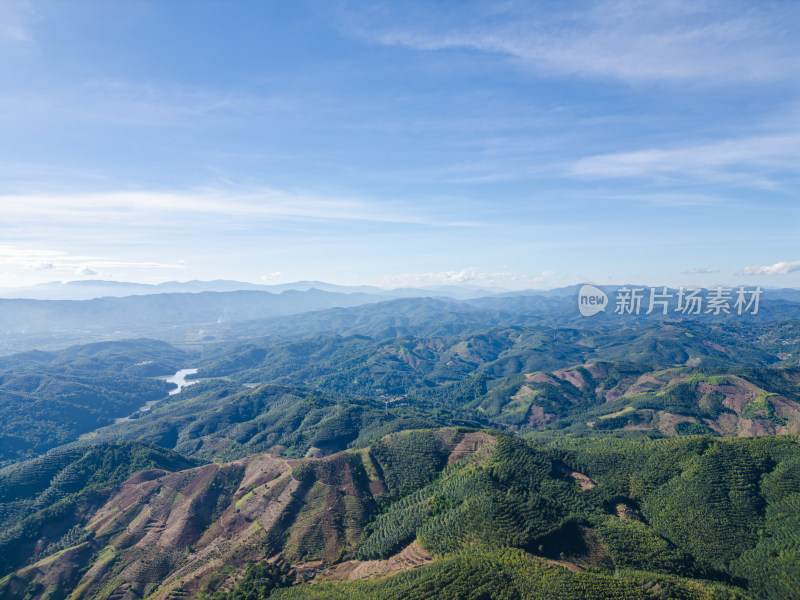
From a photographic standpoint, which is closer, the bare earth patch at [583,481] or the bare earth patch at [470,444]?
the bare earth patch at [583,481]

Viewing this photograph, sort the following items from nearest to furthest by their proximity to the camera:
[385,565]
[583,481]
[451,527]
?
[385,565] < [451,527] < [583,481]

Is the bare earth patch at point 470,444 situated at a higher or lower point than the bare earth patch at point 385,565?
higher

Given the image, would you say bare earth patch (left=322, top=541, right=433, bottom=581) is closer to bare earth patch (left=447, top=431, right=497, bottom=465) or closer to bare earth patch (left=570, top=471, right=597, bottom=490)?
bare earth patch (left=447, top=431, right=497, bottom=465)

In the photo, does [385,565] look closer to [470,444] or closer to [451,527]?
[451,527]

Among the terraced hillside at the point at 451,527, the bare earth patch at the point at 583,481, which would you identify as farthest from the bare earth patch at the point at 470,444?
the bare earth patch at the point at 583,481

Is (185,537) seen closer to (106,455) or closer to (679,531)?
(106,455)

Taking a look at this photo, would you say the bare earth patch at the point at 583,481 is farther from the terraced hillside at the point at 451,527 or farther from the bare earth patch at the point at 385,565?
the bare earth patch at the point at 385,565

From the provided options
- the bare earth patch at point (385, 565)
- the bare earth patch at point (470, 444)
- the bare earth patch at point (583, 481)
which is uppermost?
the bare earth patch at point (470, 444)

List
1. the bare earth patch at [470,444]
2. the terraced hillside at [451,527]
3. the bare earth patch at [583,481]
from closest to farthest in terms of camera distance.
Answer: the terraced hillside at [451,527] < the bare earth patch at [583,481] < the bare earth patch at [470,444]

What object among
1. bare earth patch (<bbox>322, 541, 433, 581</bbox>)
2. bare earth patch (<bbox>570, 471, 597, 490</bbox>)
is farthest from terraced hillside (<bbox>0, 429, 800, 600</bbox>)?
bare earth patch (<bbox>570, 471, 597, 490</bbox>)

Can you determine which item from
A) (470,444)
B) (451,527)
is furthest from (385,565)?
(470,444)

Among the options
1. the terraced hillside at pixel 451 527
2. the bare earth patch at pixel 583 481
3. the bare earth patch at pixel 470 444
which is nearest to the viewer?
the terraced hillside at pixel 451 527
